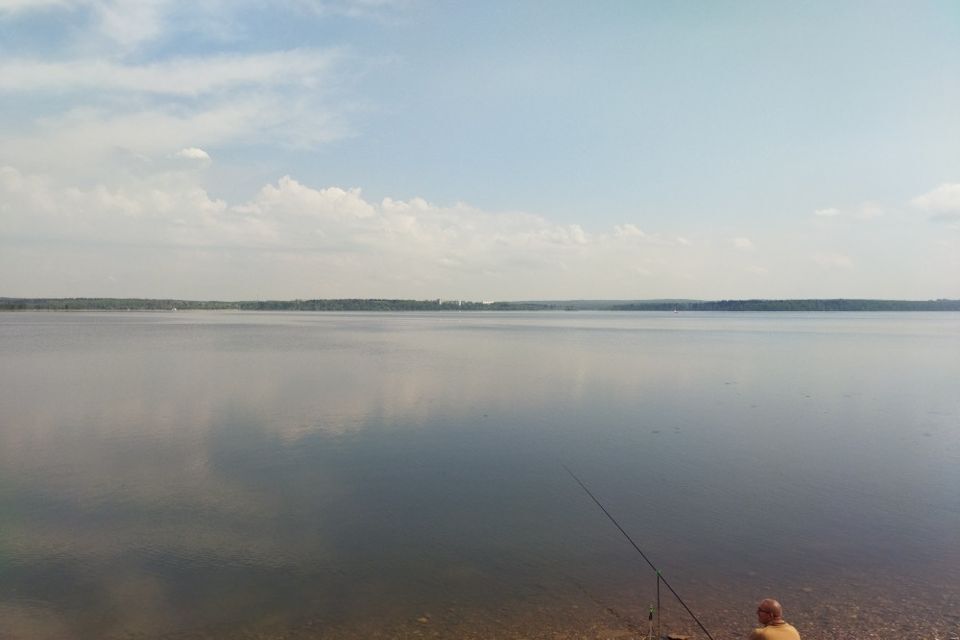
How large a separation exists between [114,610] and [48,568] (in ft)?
5.62

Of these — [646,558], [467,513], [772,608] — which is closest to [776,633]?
[772,608]

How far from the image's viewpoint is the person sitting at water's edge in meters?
4.95

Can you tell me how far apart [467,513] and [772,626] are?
5.55m

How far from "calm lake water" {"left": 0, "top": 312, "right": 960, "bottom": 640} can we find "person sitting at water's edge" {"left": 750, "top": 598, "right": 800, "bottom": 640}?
1.67 metres

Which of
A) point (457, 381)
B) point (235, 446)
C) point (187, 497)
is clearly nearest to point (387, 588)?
point (187, 497)

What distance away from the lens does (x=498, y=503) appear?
10.4 metres

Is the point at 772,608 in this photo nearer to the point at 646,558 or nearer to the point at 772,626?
the point at 772,626

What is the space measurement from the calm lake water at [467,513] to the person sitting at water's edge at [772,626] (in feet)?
5.48

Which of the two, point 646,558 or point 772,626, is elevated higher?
point 772,626

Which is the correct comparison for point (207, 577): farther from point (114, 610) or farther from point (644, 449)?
point (644, 449)

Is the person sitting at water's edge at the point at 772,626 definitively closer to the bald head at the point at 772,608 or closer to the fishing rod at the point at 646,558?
the bald head at the point at 772,608

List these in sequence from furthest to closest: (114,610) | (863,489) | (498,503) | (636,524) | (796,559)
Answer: (863,489), (498,503), (636,524), (796,559), (114,610)

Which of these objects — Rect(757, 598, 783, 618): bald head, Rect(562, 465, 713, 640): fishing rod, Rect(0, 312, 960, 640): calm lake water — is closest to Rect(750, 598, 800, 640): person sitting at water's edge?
Rect(757, 598, 783, 618): bald head

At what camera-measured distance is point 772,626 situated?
5031 mm
